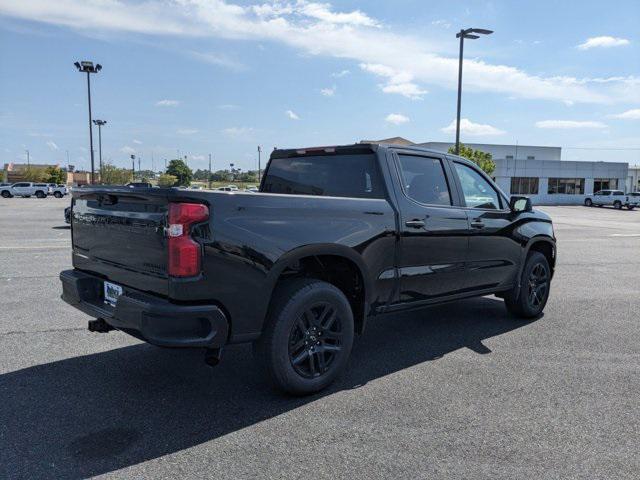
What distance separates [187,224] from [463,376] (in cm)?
254

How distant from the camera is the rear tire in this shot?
235 inches

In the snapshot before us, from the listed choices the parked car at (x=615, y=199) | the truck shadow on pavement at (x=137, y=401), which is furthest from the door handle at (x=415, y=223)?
the parked car at (x=615, y=199)

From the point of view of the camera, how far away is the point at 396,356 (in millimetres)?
4750

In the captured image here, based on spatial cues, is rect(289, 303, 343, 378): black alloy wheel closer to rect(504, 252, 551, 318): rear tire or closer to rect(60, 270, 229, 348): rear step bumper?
rect(60, 270, 229, 348): rear step bumper

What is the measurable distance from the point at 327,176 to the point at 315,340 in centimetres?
159

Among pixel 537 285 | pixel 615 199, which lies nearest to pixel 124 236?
pixel 537 285

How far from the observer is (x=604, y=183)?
60.4 metres

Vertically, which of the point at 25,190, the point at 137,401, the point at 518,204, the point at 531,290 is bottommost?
the point at 137,401

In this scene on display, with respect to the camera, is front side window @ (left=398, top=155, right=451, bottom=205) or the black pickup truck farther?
front side window @ (left=398, top=155, right=451, bottom=205)

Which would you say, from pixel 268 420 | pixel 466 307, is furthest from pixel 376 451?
pixel 466 307

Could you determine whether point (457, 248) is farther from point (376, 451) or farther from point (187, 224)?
point (187, 224)

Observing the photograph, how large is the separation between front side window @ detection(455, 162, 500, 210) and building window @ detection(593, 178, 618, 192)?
61866mm

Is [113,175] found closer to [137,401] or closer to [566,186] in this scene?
[566,186]

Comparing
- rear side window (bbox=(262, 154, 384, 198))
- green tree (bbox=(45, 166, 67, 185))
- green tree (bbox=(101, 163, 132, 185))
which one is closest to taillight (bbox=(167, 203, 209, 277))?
rear side window (bbox=(262, 154, 384, 198))
